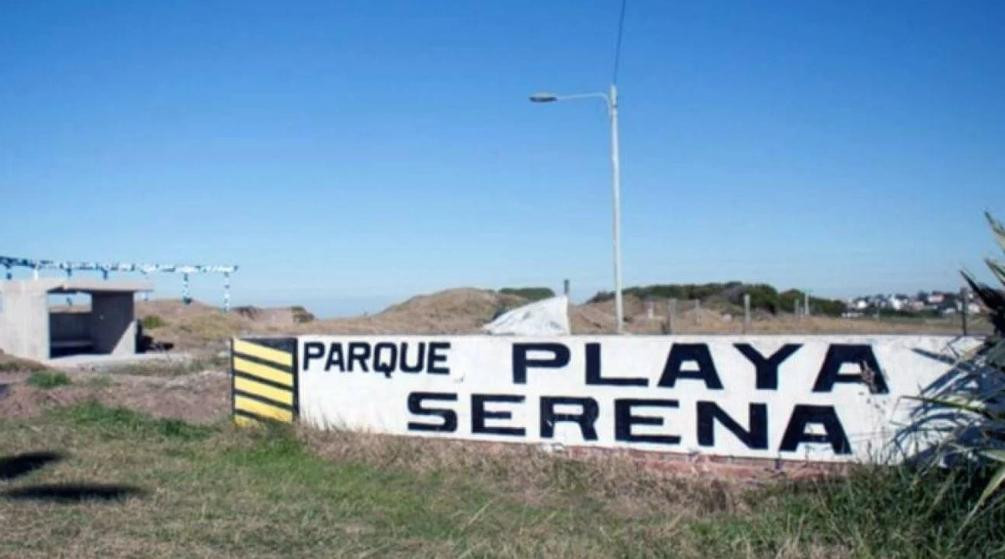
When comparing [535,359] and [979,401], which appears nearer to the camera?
[979,401]

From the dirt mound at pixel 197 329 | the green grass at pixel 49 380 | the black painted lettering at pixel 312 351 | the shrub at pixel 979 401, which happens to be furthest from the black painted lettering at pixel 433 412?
the dirt mound at pixel 197 329

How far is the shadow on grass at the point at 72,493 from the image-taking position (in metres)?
8.00

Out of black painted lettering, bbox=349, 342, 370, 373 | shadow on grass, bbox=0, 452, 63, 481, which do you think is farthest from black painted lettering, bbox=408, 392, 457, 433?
shadow on grass, bbox=0, 452, 63, 481

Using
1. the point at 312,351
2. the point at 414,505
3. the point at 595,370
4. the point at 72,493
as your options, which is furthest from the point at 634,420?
the point at 72,493

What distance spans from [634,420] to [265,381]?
14.7ft

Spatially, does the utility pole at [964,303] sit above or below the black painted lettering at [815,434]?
above

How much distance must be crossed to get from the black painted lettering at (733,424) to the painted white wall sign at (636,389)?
0.03ft

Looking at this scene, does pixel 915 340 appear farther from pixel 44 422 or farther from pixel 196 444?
pixel 44 422

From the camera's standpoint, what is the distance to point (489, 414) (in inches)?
398

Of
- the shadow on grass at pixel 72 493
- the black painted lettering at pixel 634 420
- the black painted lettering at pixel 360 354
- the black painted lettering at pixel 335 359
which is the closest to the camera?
the shadow on grass at pixel 72 493

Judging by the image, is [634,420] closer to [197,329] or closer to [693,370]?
[693,370]

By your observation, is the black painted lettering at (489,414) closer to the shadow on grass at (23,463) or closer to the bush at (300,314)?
the shadow on grass at (23,463)

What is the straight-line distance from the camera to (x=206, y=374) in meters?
19.1

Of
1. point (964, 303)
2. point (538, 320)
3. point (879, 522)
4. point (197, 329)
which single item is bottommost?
point (879, 522)
